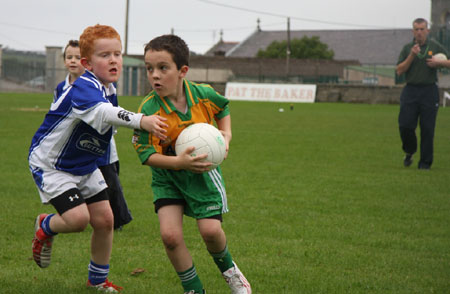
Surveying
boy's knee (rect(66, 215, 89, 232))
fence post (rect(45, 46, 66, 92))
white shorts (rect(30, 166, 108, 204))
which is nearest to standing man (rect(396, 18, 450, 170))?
white shorts (rect(30, 166, 108, 204))

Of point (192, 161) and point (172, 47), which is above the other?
point (172, 47)

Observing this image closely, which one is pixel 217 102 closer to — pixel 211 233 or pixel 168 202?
pixel 168 202

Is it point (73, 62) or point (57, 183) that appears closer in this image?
point (57, 183)

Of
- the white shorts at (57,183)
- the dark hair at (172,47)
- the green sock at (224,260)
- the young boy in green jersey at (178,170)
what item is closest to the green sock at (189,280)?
the young boy in green jersey at (178,170)

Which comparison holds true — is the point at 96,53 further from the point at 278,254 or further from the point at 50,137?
the point at 278,254

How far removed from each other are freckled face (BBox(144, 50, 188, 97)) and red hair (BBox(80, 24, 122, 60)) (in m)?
0.56

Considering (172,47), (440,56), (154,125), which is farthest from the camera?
(440,56)

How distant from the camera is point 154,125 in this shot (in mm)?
4234

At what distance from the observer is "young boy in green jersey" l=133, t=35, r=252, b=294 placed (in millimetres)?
4523

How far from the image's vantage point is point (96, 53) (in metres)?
4.93

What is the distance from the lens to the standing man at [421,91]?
40.8 ft

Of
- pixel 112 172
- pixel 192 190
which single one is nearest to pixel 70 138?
pixel 192 190

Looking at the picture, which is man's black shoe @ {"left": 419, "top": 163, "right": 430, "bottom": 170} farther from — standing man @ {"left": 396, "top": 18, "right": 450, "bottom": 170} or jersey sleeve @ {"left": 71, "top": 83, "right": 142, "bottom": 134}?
jersey sleeve @ {"left": 71, "top": 83, "right": 142, "bottom": 134}

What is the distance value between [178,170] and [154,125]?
0.51 metres
